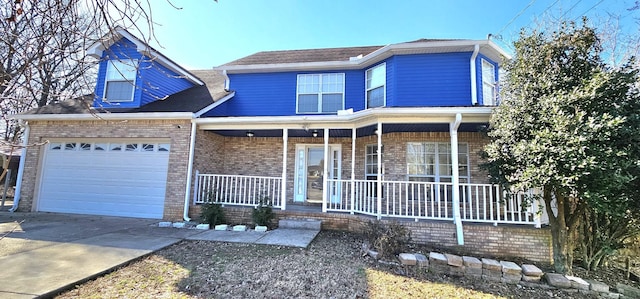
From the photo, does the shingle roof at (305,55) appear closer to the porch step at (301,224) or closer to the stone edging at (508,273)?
the porch step at (301,224)

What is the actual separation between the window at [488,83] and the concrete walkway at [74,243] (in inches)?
252

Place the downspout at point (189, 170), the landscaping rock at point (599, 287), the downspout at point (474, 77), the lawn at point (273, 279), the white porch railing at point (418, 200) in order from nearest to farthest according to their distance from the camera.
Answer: the lawn at point (273, 279)
the landscaping rock at point (599, 287)
the white porch railing at point (418, 200)
the downspout at point (189, 170)
the downspout at point (474, 77)

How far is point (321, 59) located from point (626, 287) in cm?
891

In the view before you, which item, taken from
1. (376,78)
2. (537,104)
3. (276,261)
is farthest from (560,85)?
(276,261)

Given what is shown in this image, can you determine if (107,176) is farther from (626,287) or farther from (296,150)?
(626,287)

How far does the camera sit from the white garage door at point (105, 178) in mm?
8141

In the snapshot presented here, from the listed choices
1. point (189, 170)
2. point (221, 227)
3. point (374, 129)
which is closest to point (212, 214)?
point (221, 227)

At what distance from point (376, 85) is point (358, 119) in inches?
89.8

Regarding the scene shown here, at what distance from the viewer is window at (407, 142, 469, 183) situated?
7.74m

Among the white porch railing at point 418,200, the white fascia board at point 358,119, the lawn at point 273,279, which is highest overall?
the white fascia board at point 358,119

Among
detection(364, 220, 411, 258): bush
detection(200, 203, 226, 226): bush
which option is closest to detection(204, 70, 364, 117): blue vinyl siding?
detection(200, 203, 226, 226): bush

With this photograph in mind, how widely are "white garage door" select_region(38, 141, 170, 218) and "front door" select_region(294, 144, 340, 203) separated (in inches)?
154

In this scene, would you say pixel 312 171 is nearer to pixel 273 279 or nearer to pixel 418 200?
pixel 418 200

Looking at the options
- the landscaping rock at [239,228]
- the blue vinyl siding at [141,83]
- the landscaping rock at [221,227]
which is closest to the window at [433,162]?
the landscaping rock at [239,228]
